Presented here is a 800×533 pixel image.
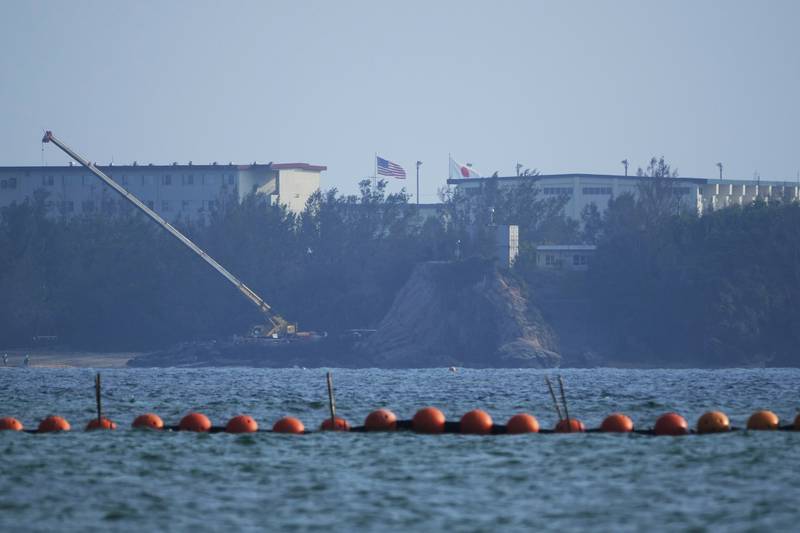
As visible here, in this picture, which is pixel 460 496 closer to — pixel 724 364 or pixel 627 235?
pixel 724 364

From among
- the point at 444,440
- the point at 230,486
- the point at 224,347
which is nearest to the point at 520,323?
the point at 224,347

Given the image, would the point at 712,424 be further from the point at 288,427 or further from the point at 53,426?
the point at 53,426

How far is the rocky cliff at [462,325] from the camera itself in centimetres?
18386

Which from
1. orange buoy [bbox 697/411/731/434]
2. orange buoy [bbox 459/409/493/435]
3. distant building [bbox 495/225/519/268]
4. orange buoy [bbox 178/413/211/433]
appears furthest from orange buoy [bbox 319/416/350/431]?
distant building [bbox 495/225/519/268]

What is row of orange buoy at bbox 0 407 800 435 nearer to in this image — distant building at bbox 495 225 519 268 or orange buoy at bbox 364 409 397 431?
orange buoy at bbox 364 409 397 431

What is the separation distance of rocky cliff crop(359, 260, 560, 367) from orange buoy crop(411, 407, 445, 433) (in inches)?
4682

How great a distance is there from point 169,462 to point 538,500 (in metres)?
15.5

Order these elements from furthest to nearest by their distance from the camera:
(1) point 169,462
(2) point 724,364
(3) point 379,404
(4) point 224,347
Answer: (4) point 224,347, (2) point 724,364, (3) point 379,404, (1) point 169,462

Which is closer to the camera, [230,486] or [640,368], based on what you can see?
[230,486]

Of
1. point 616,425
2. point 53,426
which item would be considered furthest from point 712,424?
point 53,426

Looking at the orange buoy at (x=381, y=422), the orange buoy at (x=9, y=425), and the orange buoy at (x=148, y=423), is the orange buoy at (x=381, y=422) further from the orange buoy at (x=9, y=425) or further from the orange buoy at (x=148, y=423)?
the orange buoy at (x=9, y=425)

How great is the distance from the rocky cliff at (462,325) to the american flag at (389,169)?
14197 mm

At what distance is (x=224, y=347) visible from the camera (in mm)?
194125

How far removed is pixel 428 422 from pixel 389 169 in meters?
137
